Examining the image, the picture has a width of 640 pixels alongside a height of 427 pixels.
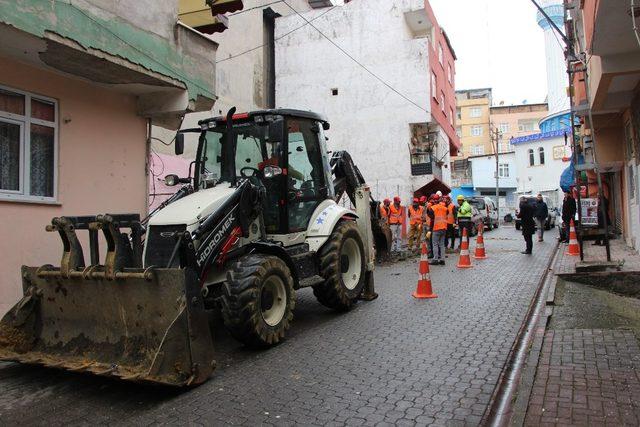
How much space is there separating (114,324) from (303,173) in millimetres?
3379

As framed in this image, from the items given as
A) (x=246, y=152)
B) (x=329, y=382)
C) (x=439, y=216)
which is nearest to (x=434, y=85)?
(x=439, y=216)

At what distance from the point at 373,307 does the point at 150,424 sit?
4696 mm

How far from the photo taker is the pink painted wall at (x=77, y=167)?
6.91 m

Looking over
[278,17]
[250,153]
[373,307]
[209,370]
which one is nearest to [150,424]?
[209,370]

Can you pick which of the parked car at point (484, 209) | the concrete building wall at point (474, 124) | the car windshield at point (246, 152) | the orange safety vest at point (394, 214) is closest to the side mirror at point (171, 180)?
the car windshield at point (246, 152)

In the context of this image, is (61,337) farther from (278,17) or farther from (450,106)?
(450,106)

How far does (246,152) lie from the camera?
6.87m

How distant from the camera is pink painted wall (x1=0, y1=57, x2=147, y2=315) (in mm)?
6910

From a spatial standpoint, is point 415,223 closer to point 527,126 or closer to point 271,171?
point 271,171

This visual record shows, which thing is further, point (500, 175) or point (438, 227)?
point (500, 175)

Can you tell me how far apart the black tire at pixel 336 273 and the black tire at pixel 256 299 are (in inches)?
43.0

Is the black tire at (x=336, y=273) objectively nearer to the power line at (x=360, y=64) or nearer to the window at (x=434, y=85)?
the power line at (x=360, y=64)

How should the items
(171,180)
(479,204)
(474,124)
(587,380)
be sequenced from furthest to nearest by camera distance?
(474,124)
(479,204)
(171,180)
(587,380)

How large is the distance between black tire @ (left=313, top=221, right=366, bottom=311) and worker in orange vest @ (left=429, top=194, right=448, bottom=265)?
562cm
